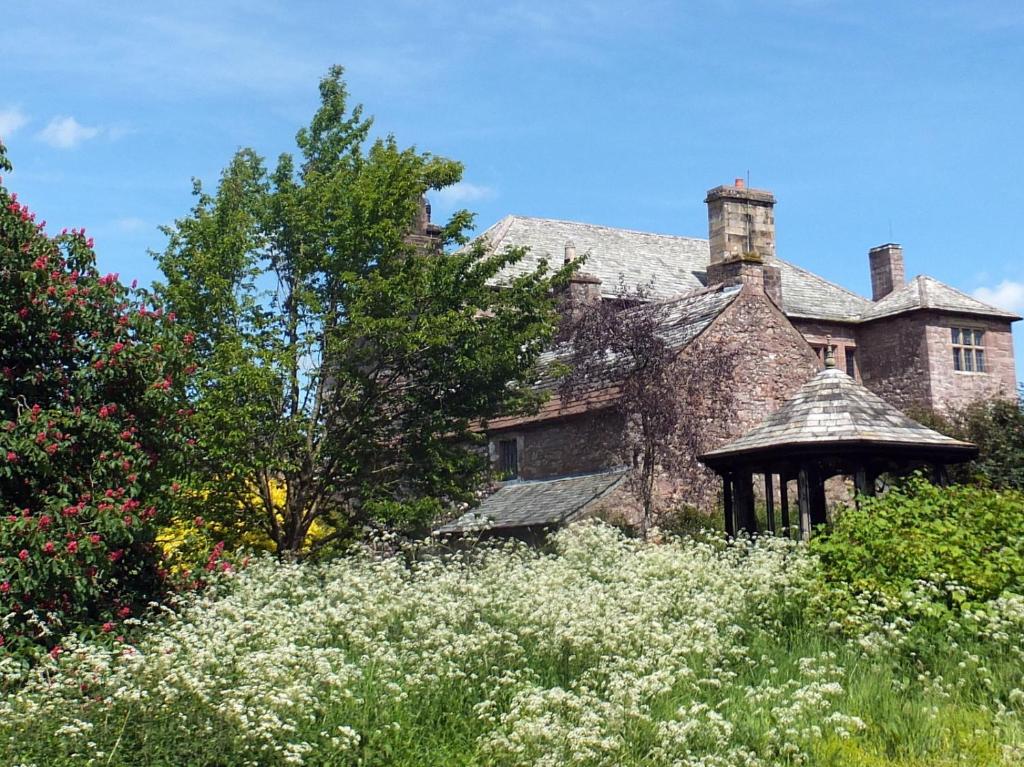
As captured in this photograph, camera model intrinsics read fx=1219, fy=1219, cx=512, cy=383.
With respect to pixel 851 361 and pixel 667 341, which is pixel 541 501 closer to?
pixel 667 341

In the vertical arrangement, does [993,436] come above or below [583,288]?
below

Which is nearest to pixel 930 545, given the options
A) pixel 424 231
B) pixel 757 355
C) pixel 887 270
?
pixel 757 355

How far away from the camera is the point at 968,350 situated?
125 ft

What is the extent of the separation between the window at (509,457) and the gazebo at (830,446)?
27.3 ft

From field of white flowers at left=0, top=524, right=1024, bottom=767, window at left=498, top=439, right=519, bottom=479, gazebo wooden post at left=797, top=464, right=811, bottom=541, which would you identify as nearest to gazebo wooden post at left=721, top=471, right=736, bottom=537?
gazebo wooden post at left=797, top=464, right=811, bottom=541

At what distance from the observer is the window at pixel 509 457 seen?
26328 millimetres

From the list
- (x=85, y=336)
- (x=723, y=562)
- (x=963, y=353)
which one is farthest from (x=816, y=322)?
(x=85, y=336)

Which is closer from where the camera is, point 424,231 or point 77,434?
point 77,434

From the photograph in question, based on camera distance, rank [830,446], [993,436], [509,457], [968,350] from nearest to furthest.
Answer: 1. [830,446]
2. [509,457]
3. [993,436]
4. [968,350]

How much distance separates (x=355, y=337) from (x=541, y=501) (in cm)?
671

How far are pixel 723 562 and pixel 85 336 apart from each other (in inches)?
281

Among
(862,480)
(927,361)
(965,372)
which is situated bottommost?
(862,480)

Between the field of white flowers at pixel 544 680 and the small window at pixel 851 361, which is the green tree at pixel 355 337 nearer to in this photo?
the field of white flowers at pixel 544 680

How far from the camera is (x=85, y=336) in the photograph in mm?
12602
